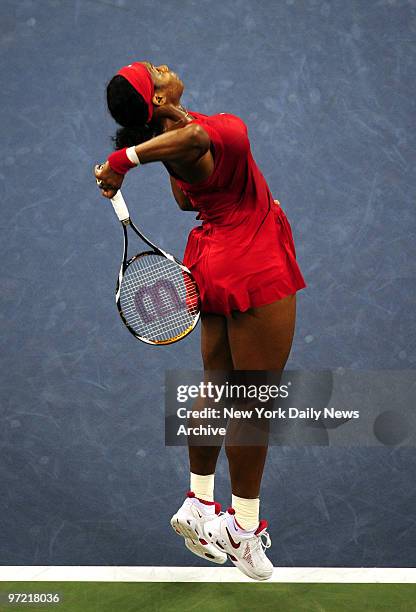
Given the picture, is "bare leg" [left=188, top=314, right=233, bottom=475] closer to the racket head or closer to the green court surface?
the racket head

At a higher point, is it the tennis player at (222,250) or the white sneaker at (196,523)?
the tennis player at (222,250)

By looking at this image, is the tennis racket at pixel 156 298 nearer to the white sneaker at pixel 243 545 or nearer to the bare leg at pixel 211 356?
the bare leg at pixel 211 356

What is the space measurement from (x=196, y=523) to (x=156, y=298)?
0.52 m

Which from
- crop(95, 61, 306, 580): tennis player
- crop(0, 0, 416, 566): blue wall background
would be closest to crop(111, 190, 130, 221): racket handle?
crop(95, 61, 306, 580): tennis player

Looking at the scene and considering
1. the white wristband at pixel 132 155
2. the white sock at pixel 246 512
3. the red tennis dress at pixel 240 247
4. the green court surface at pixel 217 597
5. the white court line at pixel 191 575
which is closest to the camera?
the white wristband at pixel 132 155

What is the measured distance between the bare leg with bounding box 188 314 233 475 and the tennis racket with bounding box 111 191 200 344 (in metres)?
0.09

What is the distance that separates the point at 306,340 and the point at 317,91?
2.36 ft

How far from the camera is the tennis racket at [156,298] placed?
2119mm

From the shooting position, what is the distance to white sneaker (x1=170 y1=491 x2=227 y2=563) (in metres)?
2.23

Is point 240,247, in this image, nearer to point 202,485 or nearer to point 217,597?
point 202,485

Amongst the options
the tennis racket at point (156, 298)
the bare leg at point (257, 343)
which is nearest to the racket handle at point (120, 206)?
the tennis racket at point (156, 298)

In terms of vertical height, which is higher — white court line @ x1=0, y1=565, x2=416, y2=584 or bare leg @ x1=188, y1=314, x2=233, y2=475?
bare leg @ x1=188, y1=314, x2=233, y2=475

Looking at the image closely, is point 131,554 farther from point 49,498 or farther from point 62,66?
point 62,66

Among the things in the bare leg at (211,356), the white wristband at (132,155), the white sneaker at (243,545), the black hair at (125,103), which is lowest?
the white sneaker at (243,545)
